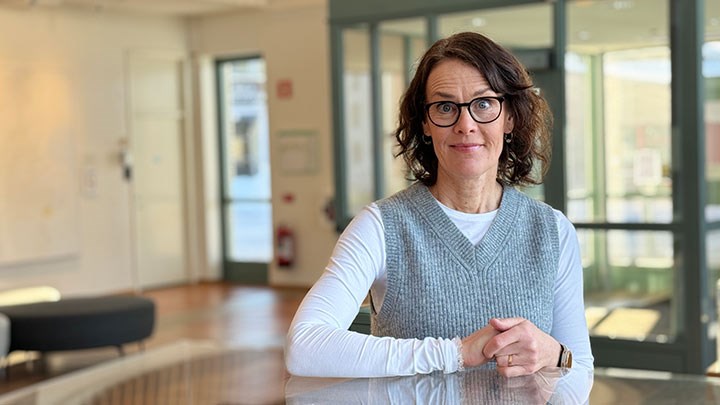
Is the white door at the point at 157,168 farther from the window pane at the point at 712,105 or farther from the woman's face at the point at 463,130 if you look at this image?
the woman's face at the point at 463,130

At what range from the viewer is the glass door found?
41.2 ft

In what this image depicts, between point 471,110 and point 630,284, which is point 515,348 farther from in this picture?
point 630,284

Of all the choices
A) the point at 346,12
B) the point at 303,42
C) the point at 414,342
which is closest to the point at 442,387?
the point at 414,342

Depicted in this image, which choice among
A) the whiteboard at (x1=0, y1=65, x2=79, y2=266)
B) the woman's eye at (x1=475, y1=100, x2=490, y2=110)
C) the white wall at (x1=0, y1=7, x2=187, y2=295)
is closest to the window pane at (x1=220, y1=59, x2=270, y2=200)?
the white wall at (x1=0, y1=7, x2=187, y2=295)

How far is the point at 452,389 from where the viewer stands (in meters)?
1.77

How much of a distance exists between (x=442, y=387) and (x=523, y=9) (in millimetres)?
5629

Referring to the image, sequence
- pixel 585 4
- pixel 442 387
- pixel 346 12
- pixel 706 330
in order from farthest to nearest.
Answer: pixel 346 12
pixel 585 4
pixel 706 330
pixel 442 387


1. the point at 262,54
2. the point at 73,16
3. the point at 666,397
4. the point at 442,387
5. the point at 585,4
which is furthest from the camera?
the point at 262,54

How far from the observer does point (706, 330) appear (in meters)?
→ 6.26

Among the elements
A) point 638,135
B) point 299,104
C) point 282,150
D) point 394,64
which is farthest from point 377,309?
point 282,150

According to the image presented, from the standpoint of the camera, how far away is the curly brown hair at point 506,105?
198cm

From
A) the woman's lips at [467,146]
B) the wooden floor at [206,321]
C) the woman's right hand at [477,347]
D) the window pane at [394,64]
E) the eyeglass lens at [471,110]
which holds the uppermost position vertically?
the window pane at [394,64]

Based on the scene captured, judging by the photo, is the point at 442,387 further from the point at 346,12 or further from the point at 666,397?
the point at 346,12

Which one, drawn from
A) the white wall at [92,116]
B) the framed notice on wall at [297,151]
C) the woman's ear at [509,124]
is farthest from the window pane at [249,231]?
the woman's ear at [509,124]
